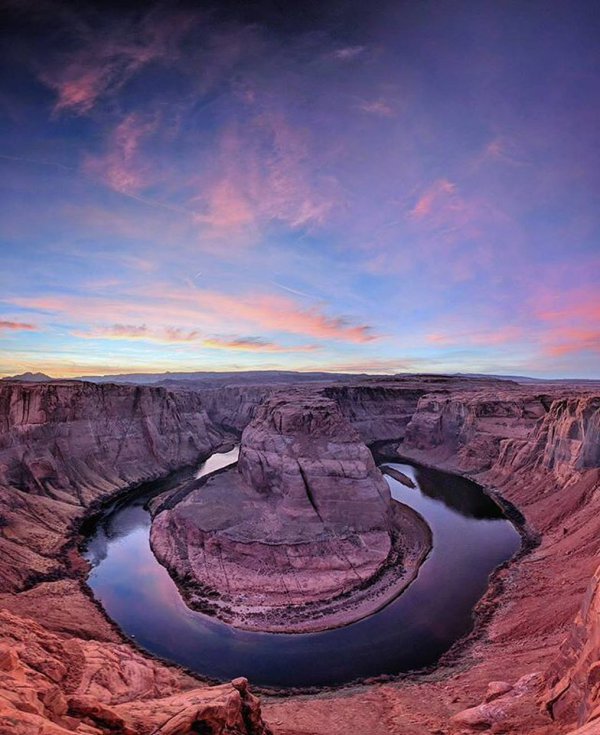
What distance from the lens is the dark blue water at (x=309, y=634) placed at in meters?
20.8

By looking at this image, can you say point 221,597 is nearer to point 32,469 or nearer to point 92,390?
point 32,469

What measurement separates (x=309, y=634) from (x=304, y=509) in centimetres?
1044

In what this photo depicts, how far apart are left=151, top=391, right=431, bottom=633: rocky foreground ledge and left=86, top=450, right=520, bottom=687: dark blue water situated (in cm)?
85

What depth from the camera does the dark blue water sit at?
20.8 m

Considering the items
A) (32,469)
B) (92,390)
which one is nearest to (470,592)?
(32,469)

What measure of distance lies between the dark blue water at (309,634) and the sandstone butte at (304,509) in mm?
1413

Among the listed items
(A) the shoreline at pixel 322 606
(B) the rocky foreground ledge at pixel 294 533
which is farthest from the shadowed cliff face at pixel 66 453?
(A) the shoreline at pixel 322 606

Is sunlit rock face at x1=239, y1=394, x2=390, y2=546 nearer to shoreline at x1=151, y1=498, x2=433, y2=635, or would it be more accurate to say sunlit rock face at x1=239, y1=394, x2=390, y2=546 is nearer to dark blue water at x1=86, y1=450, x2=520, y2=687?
shoreline at x1=151, y1=498, x2=433, y2=635

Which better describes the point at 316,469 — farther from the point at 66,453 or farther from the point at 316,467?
the point at 66,453

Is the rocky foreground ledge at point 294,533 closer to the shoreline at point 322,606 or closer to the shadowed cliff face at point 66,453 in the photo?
the shoreline at point 322,606

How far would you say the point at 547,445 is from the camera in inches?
1836

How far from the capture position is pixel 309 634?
2303cm

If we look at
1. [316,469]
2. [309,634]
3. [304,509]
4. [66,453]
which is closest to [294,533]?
[304,509]

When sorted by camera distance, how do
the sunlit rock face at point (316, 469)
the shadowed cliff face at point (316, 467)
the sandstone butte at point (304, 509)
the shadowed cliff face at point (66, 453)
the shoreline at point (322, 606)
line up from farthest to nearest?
the shadowed cliff face at point (66, 453) < the shadowed cliff face at point (316, 467) < the sunlit rock face at point (316, 469) < the shoreline at point (322, 606) < the sandstone butte at point (304, 509)
